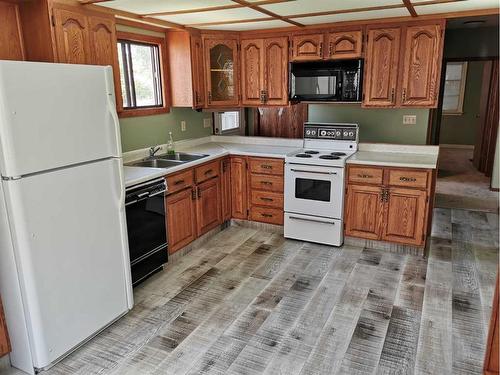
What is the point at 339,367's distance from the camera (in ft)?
7.31

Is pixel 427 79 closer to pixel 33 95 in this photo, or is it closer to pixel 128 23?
pixel 128 23

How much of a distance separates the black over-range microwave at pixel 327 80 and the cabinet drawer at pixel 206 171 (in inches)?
44.5

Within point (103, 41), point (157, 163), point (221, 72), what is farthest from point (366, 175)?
point (103, 41)

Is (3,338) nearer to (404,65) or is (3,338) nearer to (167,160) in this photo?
(167,160)

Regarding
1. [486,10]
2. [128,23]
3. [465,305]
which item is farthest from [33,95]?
[486,10]

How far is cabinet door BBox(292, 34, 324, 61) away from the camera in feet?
12.9

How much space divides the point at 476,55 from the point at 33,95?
5.81 metres

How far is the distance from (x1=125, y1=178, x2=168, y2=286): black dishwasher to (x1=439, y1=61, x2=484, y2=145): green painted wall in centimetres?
813

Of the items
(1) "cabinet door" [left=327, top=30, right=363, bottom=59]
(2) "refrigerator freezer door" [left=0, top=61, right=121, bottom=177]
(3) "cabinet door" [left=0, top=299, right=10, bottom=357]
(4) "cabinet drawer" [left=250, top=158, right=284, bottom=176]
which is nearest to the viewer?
(2) "refrigerator freezer door" [left=0, top=61, right=121, bottom=177]

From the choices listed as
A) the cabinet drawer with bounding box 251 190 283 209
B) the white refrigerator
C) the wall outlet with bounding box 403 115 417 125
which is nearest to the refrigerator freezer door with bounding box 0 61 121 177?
the white refrigerator

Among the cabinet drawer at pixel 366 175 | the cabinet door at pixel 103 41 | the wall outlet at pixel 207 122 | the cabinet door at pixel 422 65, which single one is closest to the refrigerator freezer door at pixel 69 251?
the cabinet door at pixel 103 41

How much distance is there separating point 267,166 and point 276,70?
1026 mm

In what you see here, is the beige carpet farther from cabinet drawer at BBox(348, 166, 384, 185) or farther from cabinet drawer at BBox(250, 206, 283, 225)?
cabinet drawer at BBox(250, 206, 283, 225)

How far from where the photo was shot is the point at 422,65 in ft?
11.9
